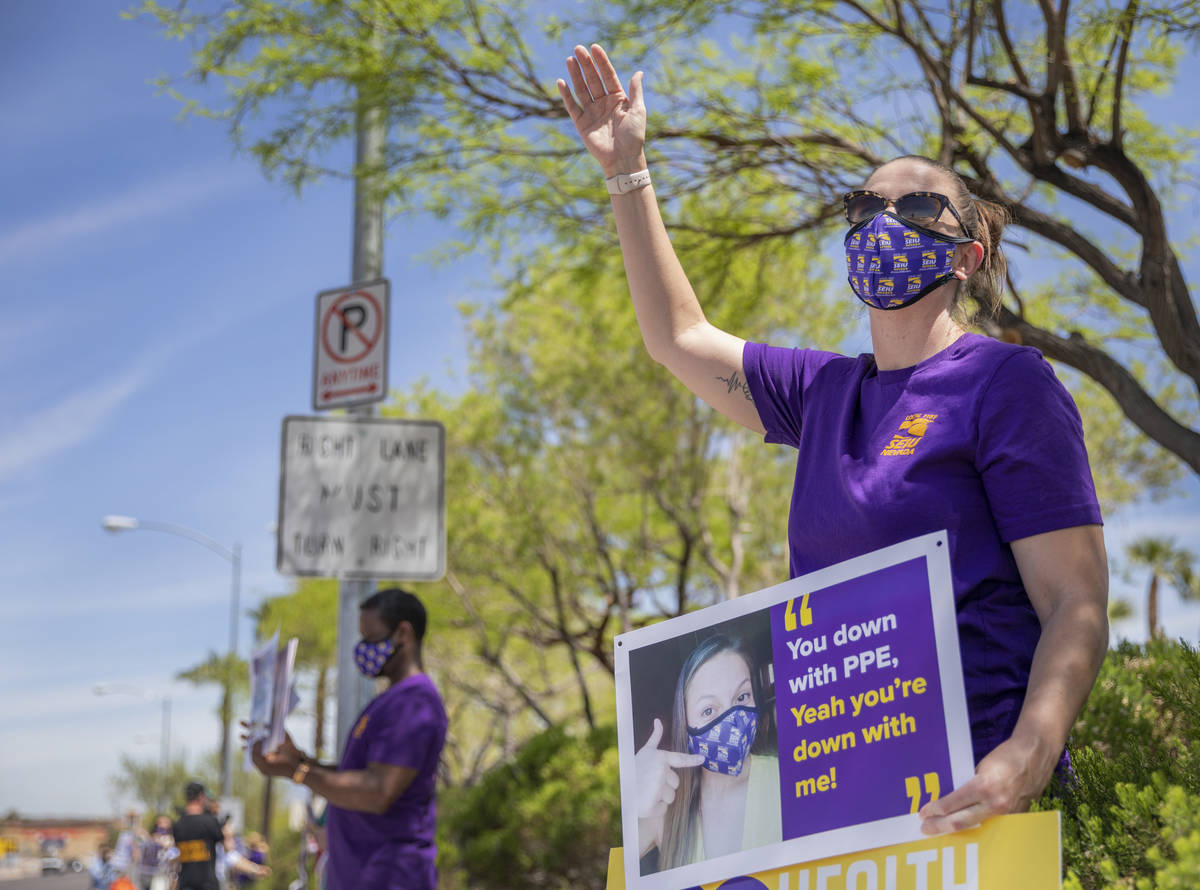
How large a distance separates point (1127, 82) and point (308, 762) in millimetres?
7728

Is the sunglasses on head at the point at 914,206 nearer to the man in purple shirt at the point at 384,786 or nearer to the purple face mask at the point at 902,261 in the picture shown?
the purple face mask at the point at 902,261

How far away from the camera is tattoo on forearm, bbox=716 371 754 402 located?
244 cm

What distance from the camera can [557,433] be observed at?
17.4m

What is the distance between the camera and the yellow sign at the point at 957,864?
1.51 meters

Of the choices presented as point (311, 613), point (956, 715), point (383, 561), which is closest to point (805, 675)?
point (956, 715)

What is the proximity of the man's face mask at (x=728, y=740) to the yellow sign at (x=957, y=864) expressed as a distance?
178mm

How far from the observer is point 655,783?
198 cm

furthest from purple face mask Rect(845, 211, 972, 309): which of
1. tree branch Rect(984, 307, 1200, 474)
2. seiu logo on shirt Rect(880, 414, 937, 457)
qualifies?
tree branch Rect(984, 307, 1200, 474)

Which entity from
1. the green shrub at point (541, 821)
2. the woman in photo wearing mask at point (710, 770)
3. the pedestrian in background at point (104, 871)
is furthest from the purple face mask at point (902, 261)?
the pedestrian in background at point (104, 871)

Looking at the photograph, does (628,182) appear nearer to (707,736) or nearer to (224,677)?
(707,736)

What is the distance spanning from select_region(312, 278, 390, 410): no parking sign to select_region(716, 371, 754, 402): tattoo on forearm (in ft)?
12.5

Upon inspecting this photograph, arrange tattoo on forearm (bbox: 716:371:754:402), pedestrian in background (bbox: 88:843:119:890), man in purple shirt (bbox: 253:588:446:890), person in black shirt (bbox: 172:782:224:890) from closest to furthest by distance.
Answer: tattoo on forearm (bbox: 716:371:754:402), man in purple shirt (bbox: 253:588:446:890), person in black shirt (bbox: 172:782:224:890), pedestrian in background (bbox: 88:843:119:890)

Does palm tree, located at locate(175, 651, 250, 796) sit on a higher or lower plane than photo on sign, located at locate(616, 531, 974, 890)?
higher

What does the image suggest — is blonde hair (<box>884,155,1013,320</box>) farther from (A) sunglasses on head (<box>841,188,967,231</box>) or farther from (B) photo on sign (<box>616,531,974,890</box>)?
(B) photo on sign (<box>616,531,974,890</box>)
